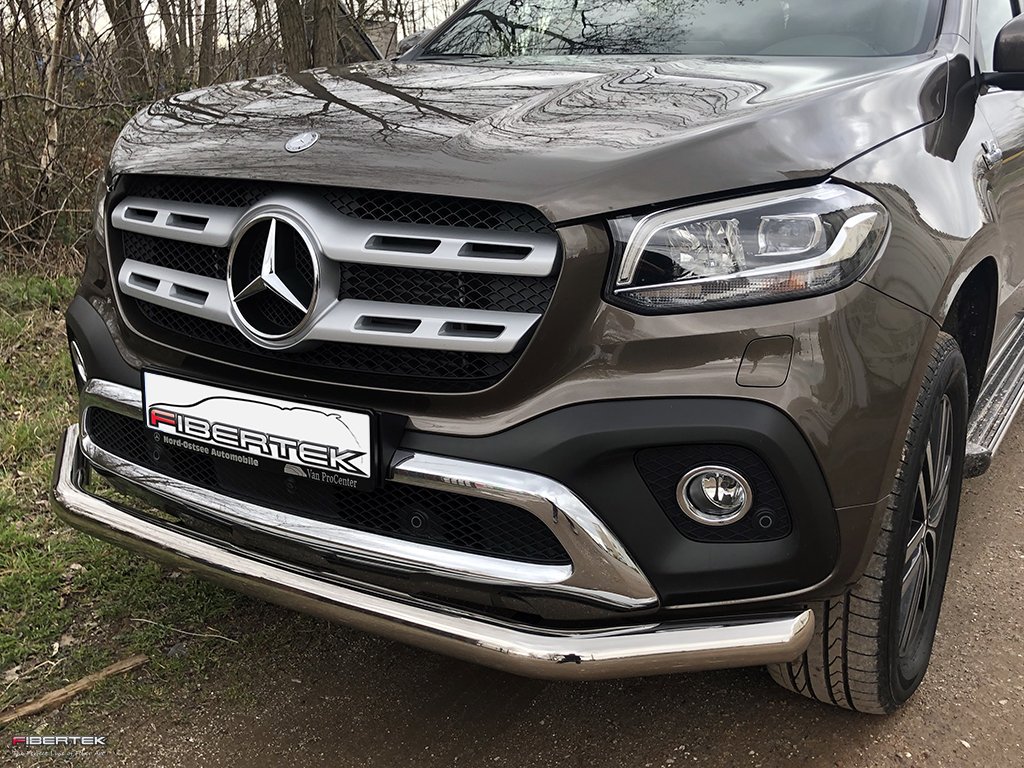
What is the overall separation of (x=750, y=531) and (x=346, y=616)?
72 cm

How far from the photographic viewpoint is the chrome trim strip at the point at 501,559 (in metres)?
1.58

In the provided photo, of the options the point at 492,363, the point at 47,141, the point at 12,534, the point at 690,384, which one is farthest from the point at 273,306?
the point at 47,141

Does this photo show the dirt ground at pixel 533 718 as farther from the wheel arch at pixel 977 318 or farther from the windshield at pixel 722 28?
the windshield at pixel 722 28

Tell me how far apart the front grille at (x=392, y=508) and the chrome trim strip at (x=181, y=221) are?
1.35 ft

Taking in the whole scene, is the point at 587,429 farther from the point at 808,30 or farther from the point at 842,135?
the point at 808,30

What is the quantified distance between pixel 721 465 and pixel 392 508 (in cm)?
60

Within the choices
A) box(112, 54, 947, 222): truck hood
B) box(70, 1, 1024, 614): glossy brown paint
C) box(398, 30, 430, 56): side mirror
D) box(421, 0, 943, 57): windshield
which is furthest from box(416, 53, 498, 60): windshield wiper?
box(70, 1, 1024, 614): glossy brown paint

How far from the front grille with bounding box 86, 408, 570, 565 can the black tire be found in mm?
590

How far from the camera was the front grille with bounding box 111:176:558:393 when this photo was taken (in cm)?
162

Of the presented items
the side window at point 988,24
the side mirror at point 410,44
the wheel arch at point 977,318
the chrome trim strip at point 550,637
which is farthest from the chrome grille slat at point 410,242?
the side mirror at point 410,44

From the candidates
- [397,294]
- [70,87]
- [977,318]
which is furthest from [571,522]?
[70,87]

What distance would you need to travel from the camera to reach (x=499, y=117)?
1856mm

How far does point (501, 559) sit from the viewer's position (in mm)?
1669

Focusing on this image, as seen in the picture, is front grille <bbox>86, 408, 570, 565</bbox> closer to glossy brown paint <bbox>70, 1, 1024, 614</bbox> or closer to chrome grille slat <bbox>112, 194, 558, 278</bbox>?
glossy brown paint <bbox>70, 1, 1024, 614</bbox>
